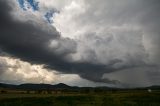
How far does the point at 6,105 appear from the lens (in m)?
64.8

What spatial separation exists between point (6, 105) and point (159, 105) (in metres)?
40.3

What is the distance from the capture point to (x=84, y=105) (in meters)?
64.0

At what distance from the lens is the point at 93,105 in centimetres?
6369

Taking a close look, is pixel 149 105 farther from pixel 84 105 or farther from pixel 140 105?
pixel 84 105

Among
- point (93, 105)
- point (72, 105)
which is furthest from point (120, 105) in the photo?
point (72, 105)

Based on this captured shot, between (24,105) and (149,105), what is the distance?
Result: 33.1m

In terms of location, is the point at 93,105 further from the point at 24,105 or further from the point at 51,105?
the point at 24,105

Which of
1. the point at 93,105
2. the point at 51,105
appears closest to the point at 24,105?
the point at 51,105

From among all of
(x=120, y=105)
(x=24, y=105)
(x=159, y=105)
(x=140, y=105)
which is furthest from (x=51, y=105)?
(x=159, y=105)

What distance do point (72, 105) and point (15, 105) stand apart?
1523cm

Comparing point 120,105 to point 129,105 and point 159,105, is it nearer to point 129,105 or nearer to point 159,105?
point 129,105

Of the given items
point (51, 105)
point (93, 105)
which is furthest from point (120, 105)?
point (51, 105)

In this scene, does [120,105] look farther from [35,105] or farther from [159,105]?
[35,105]

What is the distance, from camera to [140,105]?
65.4 m
